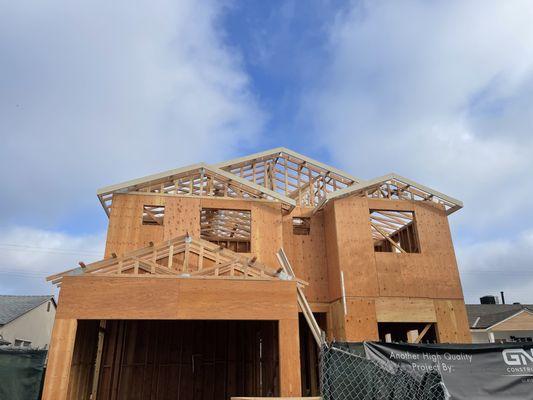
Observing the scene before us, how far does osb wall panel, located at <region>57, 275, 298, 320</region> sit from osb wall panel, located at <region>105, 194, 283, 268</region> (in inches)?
193

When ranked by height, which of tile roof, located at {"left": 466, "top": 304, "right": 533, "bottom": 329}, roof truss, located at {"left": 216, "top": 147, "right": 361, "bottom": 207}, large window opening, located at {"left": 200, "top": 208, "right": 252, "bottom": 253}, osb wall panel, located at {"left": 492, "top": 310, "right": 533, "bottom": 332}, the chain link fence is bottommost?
the chain link fence

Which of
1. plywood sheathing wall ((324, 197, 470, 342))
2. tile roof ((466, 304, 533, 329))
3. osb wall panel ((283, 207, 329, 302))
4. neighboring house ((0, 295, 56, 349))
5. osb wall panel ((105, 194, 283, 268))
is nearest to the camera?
osb wall panel ((105, 194, 283, 268))

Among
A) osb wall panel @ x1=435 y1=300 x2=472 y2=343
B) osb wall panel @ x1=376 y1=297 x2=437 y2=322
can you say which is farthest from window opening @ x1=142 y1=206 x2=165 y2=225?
osb wall panel @ x1=435 y1=300 x2=472 y2=343

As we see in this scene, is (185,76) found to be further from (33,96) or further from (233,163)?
(33,96)

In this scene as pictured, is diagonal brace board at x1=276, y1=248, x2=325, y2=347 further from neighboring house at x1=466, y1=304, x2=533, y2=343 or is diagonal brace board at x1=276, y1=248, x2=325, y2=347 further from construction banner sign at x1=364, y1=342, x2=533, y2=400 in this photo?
neighboring house at x1=466, y1=304, x2=533, y2=343

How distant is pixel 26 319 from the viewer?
1033 inches

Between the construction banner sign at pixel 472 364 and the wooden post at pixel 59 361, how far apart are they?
6013mm

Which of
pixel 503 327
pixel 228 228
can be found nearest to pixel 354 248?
pixel 228 228

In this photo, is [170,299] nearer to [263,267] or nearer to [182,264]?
[182,264]

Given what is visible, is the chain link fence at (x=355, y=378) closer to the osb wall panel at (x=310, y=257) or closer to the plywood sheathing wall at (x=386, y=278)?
the plywood sheathing wall at (x=386, y=278)

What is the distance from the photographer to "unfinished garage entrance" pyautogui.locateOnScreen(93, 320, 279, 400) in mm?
13297

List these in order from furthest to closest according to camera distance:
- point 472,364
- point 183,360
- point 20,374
A: point 183,360 < point 20,374 < point 472,364

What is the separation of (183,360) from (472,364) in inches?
400

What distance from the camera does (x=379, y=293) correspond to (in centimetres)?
1431
